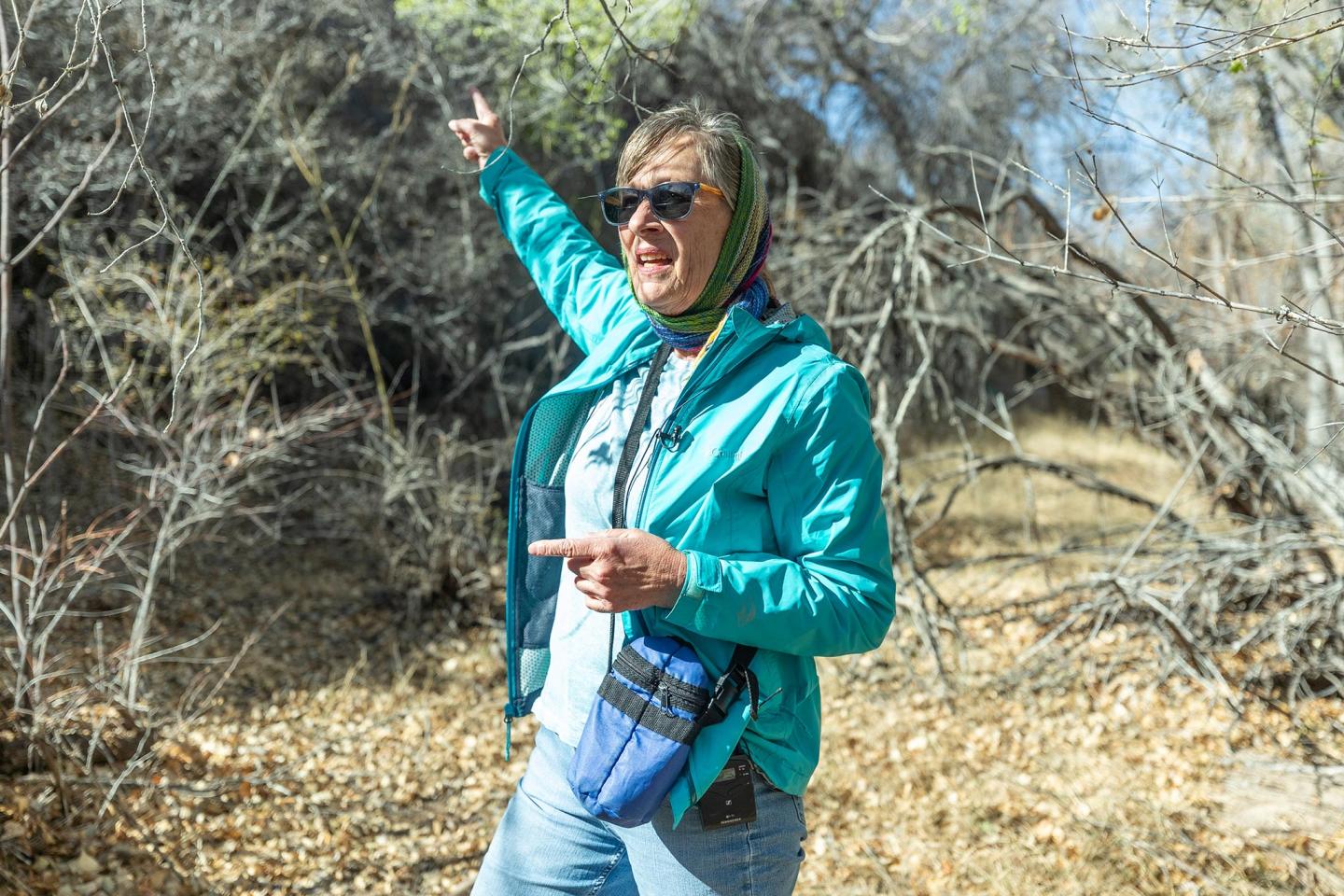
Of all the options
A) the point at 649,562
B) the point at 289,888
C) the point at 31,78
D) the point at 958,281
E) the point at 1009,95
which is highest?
the point at 1009,95

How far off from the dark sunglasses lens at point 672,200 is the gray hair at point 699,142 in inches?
1.6

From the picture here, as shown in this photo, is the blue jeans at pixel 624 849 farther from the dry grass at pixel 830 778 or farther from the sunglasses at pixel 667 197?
the dry grass at pixel 830 778

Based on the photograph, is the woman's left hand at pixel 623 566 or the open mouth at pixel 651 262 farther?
the open mouth at pixel 651 262

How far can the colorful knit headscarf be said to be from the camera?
1730 mm

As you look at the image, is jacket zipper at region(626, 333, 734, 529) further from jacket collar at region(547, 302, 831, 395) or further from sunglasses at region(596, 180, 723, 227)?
sunglasses at region(596, 180, 723, 227)

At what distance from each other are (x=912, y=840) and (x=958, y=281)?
3279mm

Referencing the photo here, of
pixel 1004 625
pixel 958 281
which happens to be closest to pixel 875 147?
pixel 958 281

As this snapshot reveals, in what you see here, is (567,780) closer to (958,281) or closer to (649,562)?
(649,562)

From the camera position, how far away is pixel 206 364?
4.74m

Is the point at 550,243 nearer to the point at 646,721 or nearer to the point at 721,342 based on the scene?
the point at 721,342

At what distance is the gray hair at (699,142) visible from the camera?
171 centimetres

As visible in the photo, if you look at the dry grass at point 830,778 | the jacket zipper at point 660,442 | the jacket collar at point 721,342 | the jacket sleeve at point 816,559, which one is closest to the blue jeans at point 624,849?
the jacket sleeve at point 816,559

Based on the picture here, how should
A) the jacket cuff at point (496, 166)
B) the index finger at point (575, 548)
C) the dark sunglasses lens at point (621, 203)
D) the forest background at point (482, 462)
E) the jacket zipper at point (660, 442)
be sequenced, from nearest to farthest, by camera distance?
the index finger at point (575, 548), the jacket zipper at point (660, 442), the dark sunglasses lens at point (621, 203), the jacket cuff at point (496, 166), the forest background at point (482, 462)

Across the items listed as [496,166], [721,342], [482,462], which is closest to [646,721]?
[721,342]
